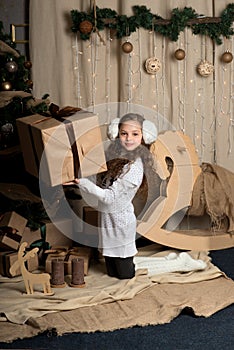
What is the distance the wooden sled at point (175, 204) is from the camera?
11.6 ft

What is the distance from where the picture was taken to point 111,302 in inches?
115

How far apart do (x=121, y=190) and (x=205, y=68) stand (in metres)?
1.42

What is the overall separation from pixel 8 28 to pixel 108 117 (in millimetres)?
905

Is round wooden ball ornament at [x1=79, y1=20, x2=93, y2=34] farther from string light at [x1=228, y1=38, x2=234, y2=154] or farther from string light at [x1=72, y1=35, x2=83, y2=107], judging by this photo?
string light at [x1=228, y1=38, x2=234, y2=154]

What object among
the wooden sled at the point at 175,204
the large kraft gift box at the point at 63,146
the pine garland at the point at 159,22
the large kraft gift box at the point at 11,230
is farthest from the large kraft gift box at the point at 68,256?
the pine garland at the point at 159,22

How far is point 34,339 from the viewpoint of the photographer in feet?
8.54

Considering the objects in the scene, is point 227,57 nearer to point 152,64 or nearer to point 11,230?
point 152,64

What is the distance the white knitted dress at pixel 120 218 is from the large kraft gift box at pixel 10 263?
379mm

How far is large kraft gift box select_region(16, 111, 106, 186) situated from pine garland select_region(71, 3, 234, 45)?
1.33 meters

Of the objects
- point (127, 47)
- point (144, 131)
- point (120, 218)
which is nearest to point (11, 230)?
point (120, 218)

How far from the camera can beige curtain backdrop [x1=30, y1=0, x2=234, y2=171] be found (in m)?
4.18

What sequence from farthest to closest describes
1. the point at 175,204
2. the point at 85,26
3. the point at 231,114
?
the point at 231,114 < the point at 85,26 < the point at 175,204

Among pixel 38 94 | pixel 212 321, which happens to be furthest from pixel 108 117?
pixel 212 321

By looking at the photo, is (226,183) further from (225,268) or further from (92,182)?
(92,182)
